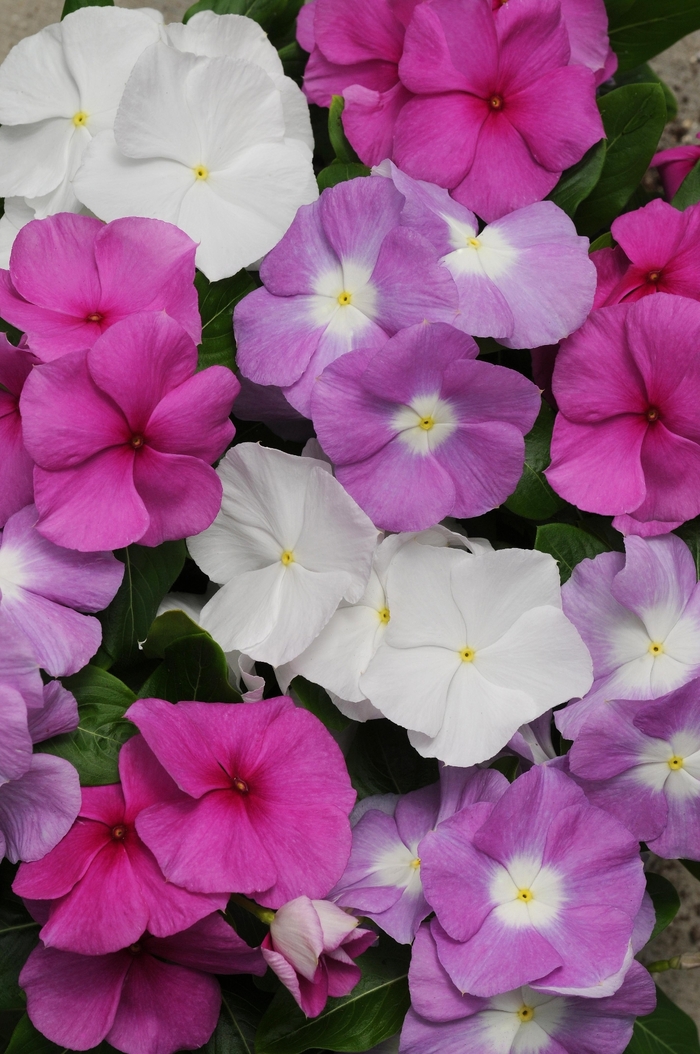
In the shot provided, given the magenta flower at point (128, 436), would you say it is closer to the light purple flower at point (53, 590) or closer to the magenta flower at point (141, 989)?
the light purple flower at point (53, 590)

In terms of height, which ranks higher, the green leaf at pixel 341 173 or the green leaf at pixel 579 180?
the green leaf at pixel 341 173

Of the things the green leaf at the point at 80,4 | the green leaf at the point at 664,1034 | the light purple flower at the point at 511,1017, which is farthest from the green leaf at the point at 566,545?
the green leaf at the point at 80,4

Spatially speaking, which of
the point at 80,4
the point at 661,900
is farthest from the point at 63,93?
the point at 661,900

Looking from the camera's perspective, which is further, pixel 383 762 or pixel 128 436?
pixel 383 762

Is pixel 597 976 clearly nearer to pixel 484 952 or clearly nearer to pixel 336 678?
pixel 484 952

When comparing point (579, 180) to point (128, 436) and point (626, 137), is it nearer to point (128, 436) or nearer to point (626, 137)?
point (626, 137)

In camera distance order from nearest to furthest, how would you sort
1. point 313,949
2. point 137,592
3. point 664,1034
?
1. point 313,949
2. point 137,592
3. point 664,1034
